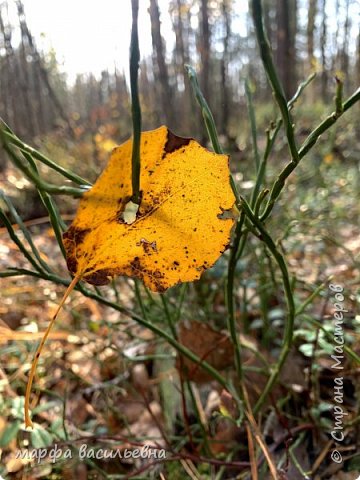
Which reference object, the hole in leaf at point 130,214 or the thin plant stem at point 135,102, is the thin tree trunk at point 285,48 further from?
the thin plant stem at point 135,102

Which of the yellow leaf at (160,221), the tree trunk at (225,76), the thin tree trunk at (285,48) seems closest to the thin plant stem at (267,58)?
the yellow leaf at (160,221)

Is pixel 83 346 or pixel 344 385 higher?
pixel 344 385

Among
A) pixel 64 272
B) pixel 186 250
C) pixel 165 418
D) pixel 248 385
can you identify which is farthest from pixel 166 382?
pixel 186 250

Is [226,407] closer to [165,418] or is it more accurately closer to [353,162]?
[165,418]

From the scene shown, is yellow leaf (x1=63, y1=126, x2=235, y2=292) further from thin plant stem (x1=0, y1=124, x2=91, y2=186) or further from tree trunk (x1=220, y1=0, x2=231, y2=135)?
tree trunk (x1=220, y1=0, x2=231, y2=135)

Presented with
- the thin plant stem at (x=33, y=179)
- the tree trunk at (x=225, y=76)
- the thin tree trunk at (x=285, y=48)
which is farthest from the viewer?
the thin tree trunk at (x=285, y=48)

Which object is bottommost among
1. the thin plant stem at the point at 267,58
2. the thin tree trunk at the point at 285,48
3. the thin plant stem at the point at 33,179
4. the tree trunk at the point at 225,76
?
the thin plant stem at the point at 33,179

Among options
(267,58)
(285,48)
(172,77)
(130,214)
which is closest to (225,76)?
(130,214)

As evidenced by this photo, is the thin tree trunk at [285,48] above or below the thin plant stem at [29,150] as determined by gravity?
above
